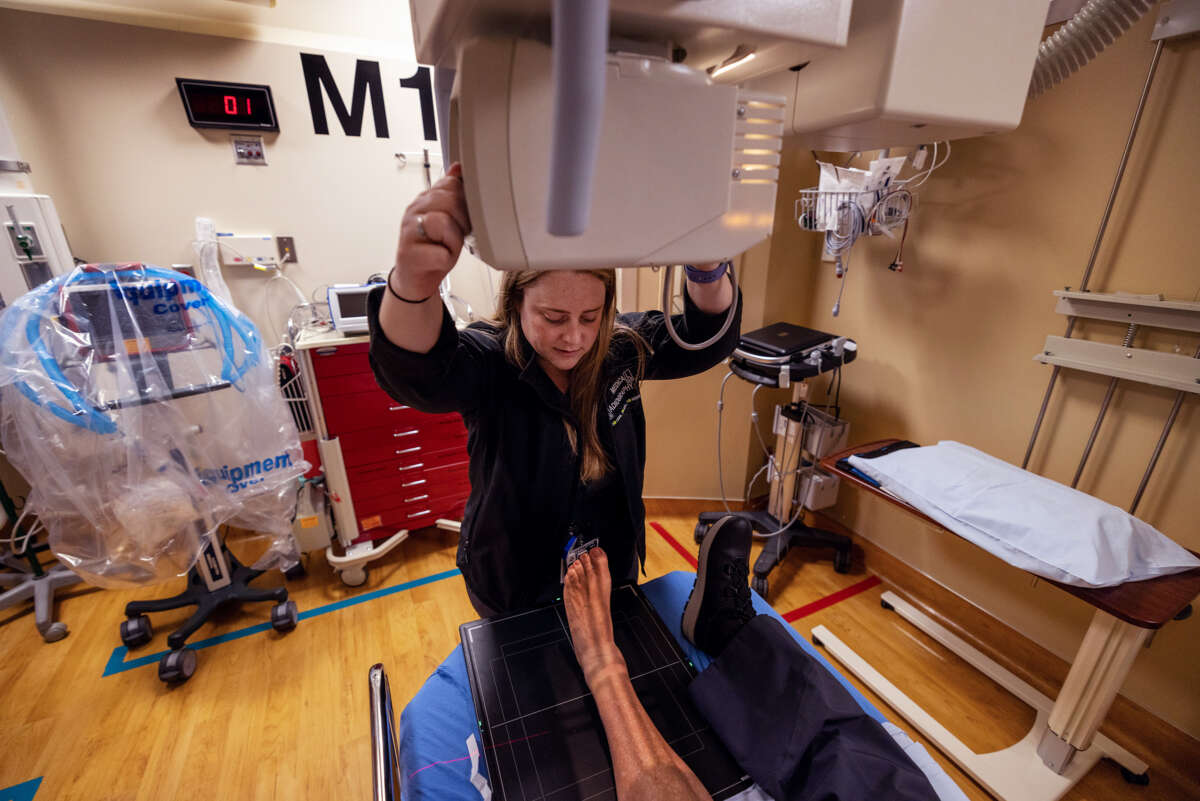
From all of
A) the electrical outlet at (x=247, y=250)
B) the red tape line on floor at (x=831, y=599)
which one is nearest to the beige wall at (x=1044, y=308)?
the red tape line on floor at (x=831, y=599)

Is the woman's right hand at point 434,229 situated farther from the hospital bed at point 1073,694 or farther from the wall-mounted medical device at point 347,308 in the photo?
the wall-mounted medical device at point 347,308

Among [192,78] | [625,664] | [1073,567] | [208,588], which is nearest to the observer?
[625,664]

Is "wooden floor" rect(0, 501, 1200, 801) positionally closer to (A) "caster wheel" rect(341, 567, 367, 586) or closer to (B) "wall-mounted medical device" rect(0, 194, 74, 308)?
(A) "caster wheel" rect(341, 567, 367, 586)

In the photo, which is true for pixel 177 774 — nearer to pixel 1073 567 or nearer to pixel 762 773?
pixel 762 773

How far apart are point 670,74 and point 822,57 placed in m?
0.20

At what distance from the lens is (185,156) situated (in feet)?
7.16

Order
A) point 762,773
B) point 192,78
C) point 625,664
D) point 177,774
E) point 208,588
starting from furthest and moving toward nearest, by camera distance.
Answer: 1. point 192,78
2. point 208,588
3. point 177,774
4. point 625,664
5. point 762,773

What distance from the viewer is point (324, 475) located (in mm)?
2168

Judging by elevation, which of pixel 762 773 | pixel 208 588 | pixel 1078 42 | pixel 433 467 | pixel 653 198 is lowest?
pixel 208 588

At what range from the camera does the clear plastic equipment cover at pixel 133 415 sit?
1418 millimetres

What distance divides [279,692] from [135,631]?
65 cm

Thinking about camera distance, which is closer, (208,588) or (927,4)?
(927,4)

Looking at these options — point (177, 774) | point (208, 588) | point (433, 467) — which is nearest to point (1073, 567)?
point (433, 467)

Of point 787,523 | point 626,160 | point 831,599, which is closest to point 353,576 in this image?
point 787,523
